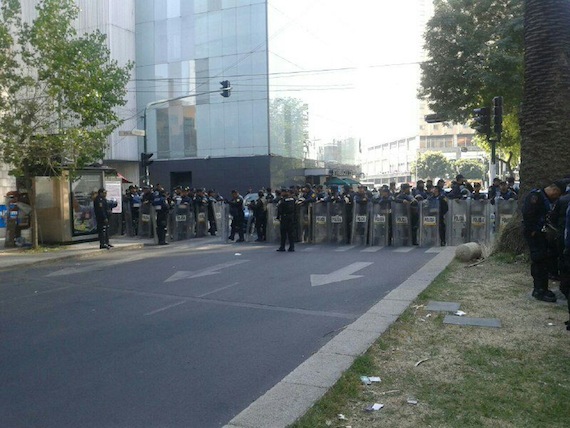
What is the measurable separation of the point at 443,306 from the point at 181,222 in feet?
49.1

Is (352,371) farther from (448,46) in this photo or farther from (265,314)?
(448,46)

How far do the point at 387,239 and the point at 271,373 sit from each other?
1253 centimetres

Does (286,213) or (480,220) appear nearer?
(286,213)

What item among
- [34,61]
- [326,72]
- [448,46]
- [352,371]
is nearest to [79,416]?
[352,371]

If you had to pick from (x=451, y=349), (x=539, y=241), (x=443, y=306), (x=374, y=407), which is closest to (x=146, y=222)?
(x=443, y=306)

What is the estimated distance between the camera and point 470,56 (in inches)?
1043

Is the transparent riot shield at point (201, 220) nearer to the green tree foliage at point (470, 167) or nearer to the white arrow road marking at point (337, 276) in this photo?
the white arrow road marking at point (337, 276)

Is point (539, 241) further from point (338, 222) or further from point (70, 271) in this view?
point (338, 222)

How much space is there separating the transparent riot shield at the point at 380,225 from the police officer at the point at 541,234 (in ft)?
30.0

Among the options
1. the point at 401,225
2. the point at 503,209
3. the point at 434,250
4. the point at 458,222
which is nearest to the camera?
the point at 434,250

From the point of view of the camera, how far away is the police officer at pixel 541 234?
26.6ft

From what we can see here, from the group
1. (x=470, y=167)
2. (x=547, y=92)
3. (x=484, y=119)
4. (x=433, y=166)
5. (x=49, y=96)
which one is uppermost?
(x=433, y=166)

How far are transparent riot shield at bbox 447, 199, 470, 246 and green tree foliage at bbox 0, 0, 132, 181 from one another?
10514 millimetres

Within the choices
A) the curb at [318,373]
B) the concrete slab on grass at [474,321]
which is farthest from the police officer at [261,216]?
the concrete slab on grass at [474,321]
